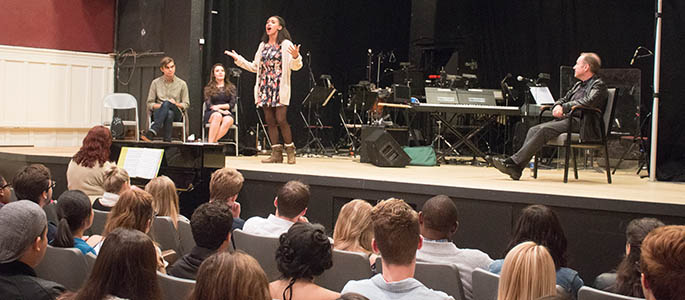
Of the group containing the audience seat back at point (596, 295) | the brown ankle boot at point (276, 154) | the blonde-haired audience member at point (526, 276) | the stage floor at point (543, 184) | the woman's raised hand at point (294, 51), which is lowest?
the audience seat back at point (596, 295)

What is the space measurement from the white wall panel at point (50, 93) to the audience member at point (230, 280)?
29.3 ft

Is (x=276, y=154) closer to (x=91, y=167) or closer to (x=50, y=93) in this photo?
(x=91, y=167)

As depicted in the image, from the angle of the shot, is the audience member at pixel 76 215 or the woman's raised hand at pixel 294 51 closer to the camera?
the audience member at pixel 76 215

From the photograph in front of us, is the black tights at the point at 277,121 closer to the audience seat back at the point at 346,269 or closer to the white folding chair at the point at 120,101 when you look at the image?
the white folding chair at the point at 120,101

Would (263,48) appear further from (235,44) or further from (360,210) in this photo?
(360,210)

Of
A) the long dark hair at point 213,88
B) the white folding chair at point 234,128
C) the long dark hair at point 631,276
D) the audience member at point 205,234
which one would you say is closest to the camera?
the long dark hair at point 631,276

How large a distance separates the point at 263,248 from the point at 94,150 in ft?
8.34

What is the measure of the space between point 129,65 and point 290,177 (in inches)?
200

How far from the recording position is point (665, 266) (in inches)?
75.0

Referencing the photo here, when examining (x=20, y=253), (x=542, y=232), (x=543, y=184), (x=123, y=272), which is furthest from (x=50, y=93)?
(x=123, y=272)

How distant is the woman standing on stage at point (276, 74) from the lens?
7465 millimetres

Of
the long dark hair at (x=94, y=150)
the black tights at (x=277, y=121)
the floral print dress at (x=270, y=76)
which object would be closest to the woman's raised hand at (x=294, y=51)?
the floral print dress at (x=270, y=76)

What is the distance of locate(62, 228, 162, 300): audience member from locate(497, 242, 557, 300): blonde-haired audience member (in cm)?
111

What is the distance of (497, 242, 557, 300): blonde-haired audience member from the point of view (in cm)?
226
